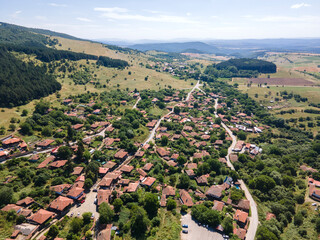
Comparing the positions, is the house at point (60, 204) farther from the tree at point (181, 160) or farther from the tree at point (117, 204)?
the tree at point (181, 160)

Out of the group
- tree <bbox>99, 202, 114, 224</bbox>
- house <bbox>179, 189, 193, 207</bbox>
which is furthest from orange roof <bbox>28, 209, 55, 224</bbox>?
house <bbox>179, 189, 193, 207</bbox>

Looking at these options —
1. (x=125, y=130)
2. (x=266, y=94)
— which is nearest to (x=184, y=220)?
(x=125, y=130)

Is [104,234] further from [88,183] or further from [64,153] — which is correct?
[64,153]

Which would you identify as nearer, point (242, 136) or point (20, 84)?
point (242, 136)

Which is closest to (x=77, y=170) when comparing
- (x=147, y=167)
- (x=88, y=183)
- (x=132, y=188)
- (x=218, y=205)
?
(x=88, y=183)

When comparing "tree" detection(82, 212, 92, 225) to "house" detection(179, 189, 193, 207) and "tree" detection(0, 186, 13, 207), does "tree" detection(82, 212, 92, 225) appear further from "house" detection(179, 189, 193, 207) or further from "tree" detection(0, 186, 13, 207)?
"house" detection(179, 189, 193, 207)

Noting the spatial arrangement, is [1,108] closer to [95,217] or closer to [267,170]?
[95,217]

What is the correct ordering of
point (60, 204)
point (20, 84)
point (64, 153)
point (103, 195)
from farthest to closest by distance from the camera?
1. point (20, 84)
2. point (64, 153)
3. point (103, 195)
4. point (60, 204)
